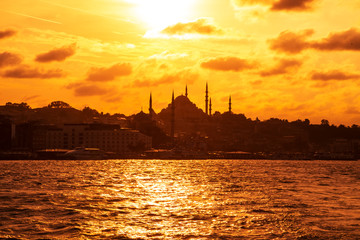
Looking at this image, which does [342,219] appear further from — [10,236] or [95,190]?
[95,190]

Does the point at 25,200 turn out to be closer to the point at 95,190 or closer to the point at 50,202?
the point at 50,202

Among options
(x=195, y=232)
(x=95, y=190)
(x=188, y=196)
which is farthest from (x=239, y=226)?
(x=95, y=190)

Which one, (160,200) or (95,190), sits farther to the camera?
(95,190)

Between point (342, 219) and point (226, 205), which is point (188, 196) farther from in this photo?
point (342, 219)

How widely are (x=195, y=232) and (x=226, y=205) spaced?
13.7 m

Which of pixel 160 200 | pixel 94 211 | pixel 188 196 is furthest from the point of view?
pixel 188 196

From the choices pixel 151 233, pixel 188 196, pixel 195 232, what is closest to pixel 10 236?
pixel 151 233

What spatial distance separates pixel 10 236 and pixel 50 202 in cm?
1546

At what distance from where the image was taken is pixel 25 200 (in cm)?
4653

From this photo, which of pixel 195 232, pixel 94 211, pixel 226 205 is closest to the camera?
pixel 195 232

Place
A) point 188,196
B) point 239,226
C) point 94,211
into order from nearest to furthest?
point 239,226
point 94,211
point 188,196

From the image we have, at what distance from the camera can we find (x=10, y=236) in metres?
29.7

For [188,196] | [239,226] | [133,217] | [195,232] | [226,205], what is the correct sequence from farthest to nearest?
[188,196] < [226,205] < [133,217] < [239,226] < [195,232]

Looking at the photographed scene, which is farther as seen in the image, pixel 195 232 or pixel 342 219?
pixel 342 219
